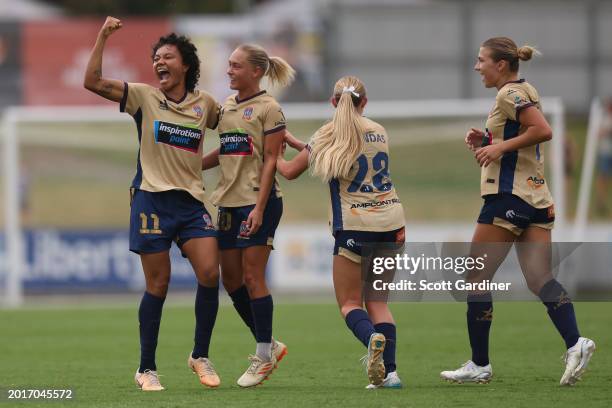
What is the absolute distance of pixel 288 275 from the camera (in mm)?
17844

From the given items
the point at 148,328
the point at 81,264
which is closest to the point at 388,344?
the point at 148,328

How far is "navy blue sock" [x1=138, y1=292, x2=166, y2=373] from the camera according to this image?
782cm

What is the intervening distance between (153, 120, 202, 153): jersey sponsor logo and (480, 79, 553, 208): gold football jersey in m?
1.89

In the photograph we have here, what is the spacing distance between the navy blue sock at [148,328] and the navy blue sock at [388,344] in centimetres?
143

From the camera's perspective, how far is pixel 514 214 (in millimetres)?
7801

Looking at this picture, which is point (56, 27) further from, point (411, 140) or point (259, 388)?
point (259, 388)

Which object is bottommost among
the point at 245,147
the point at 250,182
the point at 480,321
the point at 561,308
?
the point at 480,321

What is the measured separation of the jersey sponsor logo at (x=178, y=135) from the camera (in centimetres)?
782

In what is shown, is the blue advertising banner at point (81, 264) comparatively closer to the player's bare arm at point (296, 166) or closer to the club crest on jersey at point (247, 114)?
the club crest on jersey at point (247, 114)

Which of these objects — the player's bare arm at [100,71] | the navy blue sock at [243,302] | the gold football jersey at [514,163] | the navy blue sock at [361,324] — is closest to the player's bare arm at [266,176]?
the navy blue sock at [243,302]

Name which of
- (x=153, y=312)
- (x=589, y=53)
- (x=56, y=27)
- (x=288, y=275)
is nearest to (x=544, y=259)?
(x=153, y=312)

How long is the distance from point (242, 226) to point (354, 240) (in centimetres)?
85

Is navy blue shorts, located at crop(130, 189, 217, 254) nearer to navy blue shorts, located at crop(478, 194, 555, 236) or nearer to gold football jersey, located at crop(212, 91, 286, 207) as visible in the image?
gold football jersey, located at crop(212, 91, 286, 207)

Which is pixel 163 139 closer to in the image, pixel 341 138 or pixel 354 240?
pixel 341 138
